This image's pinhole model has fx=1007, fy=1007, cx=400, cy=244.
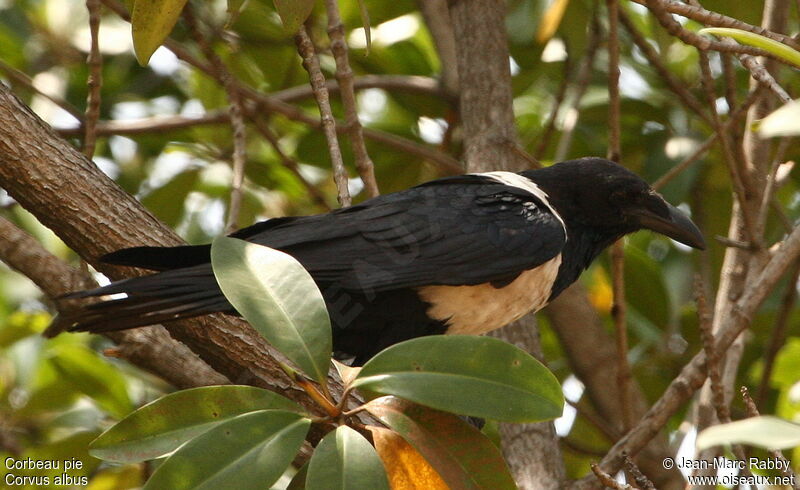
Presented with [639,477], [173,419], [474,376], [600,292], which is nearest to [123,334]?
[173,419]

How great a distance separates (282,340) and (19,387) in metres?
2.42

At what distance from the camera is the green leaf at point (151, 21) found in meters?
2.90

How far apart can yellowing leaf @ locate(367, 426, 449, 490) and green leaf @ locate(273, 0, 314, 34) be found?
1242mm

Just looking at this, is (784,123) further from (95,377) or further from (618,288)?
(95,377)

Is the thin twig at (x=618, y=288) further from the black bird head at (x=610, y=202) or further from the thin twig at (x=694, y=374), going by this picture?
the thin twig at (x=694, y=374)

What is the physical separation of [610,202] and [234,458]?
205cm

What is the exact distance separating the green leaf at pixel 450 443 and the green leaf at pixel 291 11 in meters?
1.18

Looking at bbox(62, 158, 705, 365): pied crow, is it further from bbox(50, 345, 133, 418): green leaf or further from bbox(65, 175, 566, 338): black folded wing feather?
bbox(50, 345, 133, 418): green leaf

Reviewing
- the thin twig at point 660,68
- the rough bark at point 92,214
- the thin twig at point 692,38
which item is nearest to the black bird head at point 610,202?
the thin twig at point 660,68

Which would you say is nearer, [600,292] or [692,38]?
[692,38]

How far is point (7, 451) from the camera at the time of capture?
421 centimetres

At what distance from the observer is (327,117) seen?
3.29 meters

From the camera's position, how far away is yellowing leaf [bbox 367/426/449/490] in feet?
7.98

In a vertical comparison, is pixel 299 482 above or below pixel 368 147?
→ below
